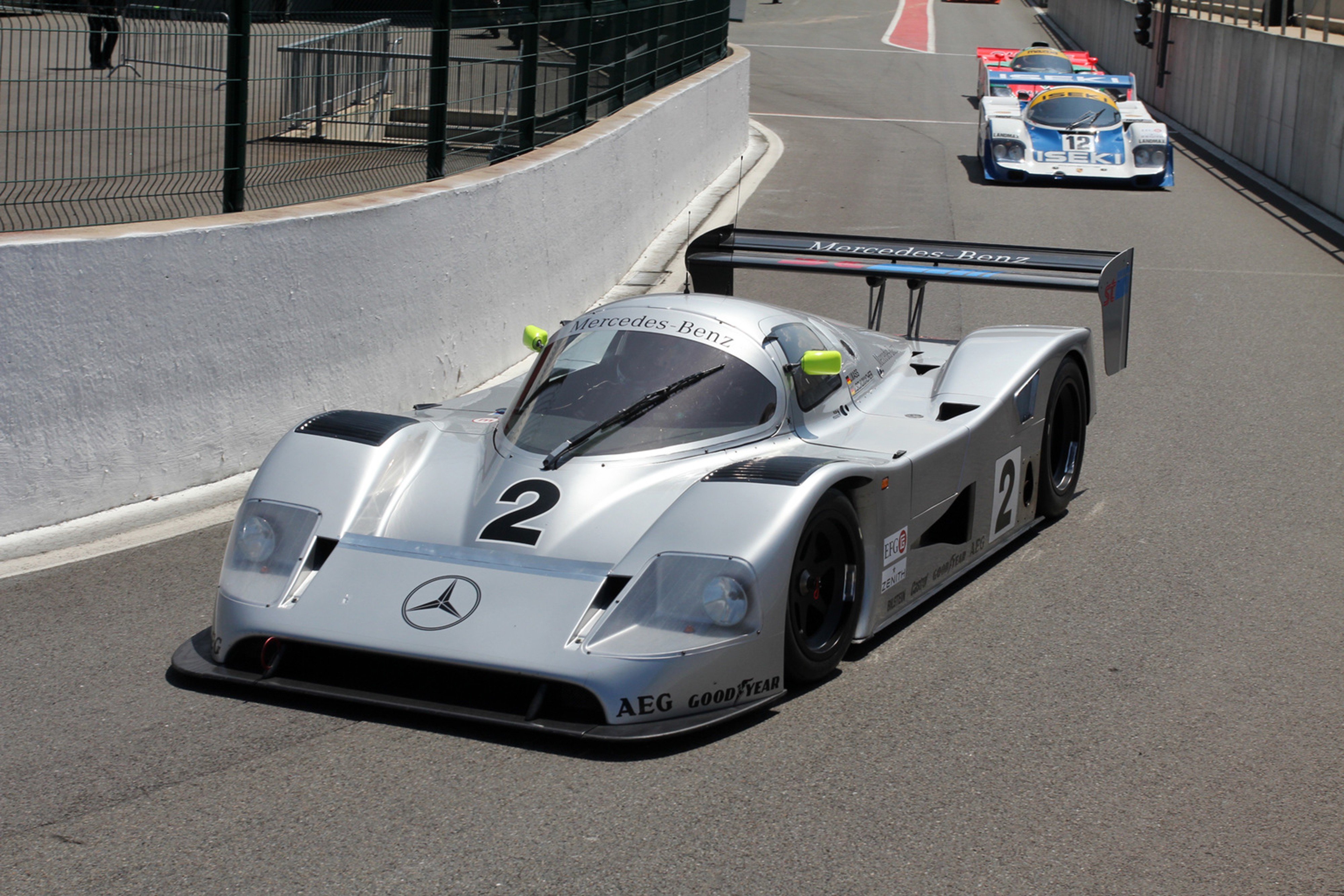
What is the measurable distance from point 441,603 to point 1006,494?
265cm

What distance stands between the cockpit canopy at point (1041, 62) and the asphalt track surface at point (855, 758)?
19.4 m

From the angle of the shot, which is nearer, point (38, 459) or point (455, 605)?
point (455, 605)

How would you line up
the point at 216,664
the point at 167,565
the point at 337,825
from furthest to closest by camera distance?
the point at 167,565
the point at 216,664
the point at 337,825

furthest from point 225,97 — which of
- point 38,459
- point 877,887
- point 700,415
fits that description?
point 877,887

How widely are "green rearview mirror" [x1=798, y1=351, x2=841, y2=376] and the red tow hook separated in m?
2.14

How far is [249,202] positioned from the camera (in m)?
6.88

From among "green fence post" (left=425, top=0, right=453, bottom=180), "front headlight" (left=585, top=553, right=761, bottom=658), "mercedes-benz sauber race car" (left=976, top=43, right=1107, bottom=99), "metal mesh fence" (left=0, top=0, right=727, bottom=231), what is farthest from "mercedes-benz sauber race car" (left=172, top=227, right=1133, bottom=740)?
"mercedes-benz sauber race car" (left=976, top=43, right=1107, bottom=99)

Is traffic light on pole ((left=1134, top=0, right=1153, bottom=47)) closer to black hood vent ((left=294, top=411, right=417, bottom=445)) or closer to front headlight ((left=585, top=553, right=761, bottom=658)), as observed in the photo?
black hood vent ((left=294, top=411, right=417, bottom=445))

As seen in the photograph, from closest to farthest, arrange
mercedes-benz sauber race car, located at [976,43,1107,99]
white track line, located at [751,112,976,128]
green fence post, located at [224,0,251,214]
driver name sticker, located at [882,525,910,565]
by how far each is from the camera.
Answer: driver name sticker, located at [882,525,910,565] → green fence post, located at [224,0,251,214] → mercedes-benz sauber race car, located at [976,43,1107,99] → white track line, located at [751,112,976,128]

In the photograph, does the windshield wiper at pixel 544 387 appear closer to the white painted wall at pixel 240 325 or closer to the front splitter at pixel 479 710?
the front splitter at pixel 479 710

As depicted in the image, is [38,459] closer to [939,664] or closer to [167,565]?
[167,565]

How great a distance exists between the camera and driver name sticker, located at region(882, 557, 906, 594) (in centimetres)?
491

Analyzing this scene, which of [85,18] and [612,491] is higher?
[85,18]

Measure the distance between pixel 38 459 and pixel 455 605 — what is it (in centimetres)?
245
